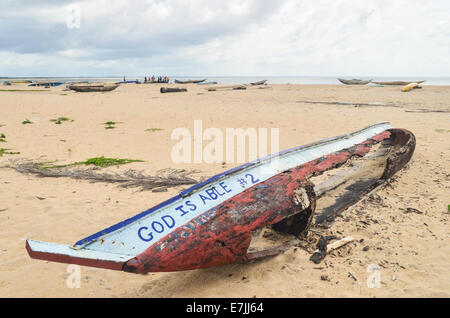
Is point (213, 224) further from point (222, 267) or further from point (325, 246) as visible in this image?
point (325, 246)

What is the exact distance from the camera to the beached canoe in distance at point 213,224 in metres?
2.46

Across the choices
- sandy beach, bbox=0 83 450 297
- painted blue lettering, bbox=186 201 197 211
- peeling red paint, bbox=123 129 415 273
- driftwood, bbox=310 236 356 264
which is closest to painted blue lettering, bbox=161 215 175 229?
peeling red paint, bbox=123 129 415 273

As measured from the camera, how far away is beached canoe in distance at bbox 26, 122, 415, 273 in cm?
246

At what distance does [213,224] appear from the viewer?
2.84 m

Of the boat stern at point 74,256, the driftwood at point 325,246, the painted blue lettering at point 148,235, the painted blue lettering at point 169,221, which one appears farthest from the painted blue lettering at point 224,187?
the boat stern at point 74,256

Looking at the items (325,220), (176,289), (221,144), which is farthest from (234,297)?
(221,144)

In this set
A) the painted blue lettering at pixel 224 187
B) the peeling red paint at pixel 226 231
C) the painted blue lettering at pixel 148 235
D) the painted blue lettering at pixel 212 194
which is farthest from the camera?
the painted blue lettering at pixel 224 187

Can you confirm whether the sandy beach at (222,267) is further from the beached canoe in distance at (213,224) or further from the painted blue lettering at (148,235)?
the painted blue lettering at (148,235)

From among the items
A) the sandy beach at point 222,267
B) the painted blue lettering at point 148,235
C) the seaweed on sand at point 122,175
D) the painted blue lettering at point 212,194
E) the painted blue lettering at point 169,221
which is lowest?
the sandy beach at point 222,267

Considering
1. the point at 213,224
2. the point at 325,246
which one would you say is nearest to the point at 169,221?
the point at 213,224

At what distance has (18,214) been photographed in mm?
4559

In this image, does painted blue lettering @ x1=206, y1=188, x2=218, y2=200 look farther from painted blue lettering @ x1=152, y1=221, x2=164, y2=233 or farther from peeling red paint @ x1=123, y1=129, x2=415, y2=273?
painted blue lettering @ x1=152, y1=221, x2=164, y2=233
